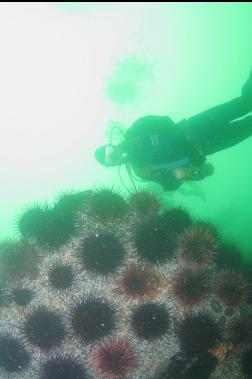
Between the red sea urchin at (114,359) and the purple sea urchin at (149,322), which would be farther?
the purple sea urchin at (149,322)

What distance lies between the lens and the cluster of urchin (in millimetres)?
7184

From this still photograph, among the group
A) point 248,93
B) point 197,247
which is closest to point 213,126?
point 248,93

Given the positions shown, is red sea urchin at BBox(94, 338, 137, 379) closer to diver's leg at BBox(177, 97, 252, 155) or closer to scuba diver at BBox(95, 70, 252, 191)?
scuba diver at BBox(95, 70, 252, 191)

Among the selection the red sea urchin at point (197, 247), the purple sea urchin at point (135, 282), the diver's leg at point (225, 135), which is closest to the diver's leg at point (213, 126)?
the diver's leg at point (225, 135)

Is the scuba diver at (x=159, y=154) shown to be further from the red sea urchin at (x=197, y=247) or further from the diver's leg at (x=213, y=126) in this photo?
the red sea urchin at (x=197, y=247)

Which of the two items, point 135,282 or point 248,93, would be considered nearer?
point 135,282

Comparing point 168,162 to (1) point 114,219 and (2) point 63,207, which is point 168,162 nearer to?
(1) point 114,219

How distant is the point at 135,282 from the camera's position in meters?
7.47

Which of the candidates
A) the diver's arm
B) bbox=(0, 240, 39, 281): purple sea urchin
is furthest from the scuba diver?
bbox=(0, 240, 39, 281): purple sea urchin

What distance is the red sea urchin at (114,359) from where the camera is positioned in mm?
6797

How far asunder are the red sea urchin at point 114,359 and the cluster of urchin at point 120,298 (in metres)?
0.02

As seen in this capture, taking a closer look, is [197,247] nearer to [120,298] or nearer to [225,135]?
[120,298]

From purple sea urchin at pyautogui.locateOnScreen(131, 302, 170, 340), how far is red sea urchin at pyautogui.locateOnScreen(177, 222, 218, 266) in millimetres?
1287

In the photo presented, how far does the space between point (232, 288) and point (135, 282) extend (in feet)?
7.45
